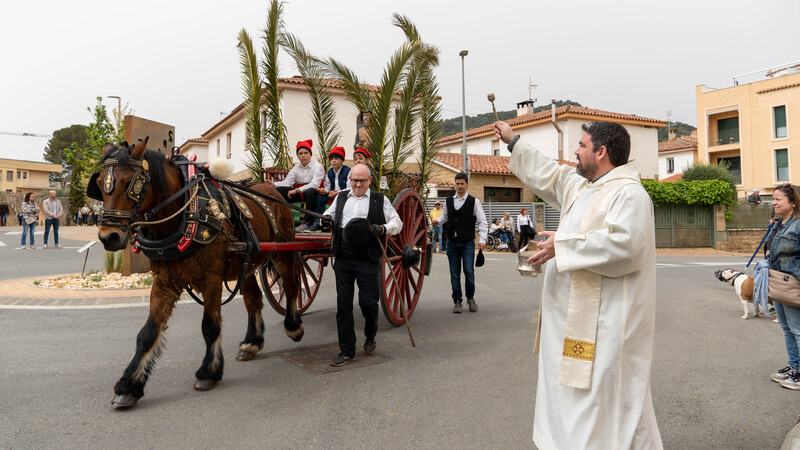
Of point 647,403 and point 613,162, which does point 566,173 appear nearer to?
point 613,162

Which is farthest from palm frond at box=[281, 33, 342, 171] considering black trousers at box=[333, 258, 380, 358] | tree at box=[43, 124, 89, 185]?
tree at box=[43, 124, 89, 185]

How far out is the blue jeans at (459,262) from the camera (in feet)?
24.3

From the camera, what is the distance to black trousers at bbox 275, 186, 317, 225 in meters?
6.36

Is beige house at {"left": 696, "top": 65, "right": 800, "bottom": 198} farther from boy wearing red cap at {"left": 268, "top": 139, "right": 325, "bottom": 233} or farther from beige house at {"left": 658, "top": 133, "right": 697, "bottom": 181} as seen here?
boy wearing red cap at {"left": 268, "top": 139, "right": 325, "bottom": 233}

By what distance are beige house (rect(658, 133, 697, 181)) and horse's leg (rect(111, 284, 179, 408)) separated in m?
43.3

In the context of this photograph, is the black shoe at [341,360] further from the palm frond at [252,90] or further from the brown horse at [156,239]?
the palm frond at [252,90]

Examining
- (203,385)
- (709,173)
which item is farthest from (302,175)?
(709,173)

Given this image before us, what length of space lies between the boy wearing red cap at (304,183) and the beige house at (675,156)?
4063 centimetres

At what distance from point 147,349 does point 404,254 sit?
274 centimetres

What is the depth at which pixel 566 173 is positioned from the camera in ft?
9.73

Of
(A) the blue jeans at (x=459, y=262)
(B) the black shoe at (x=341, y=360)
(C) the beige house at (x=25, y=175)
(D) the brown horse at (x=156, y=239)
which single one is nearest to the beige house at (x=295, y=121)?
(A) the blue jeans at (x=459, y=262)

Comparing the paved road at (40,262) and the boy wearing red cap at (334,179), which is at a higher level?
the boy wearing red cap at (334,179)

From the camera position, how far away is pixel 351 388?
4.08 metres

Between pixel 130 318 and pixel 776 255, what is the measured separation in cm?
734
